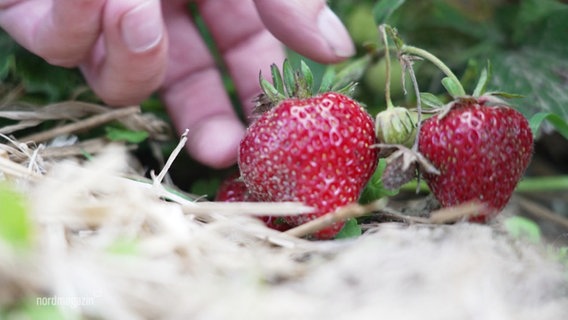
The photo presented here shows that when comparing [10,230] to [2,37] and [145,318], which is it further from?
[2,37]

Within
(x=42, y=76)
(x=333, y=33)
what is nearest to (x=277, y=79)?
(x=333, y=33)

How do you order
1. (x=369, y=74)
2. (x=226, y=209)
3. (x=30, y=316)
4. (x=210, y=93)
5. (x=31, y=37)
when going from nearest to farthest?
(x=30, y=316), (x=226, y=209), (x=31, y=37), (x=210, y=93), (x=369, y=74)

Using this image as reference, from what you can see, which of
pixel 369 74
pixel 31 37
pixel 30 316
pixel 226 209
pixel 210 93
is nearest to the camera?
pixel 30 316

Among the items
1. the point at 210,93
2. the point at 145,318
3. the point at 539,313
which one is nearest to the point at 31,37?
the point at 210,93

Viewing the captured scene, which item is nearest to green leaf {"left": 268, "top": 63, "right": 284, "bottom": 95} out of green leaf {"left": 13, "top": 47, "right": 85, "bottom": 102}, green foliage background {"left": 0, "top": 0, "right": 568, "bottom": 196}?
green foliage background {"left": 0, "top": 0, "right": 568, "bottom": 196}

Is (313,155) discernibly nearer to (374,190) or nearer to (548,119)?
(374,190)

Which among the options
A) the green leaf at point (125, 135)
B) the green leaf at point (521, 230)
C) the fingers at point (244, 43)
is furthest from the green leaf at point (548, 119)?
the green leaf at point (125, 135)

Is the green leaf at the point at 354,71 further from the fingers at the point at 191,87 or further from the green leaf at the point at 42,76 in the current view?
the green leaf at the point at 42,76
